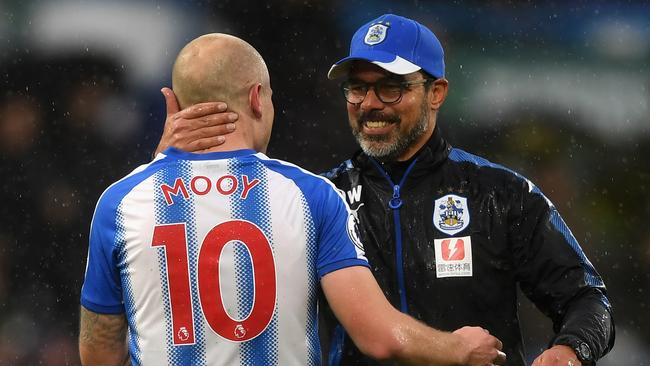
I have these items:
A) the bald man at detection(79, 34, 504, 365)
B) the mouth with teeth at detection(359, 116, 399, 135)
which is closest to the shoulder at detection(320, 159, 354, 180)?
the mouth with teeth at detection(359, 116, 399, 135)

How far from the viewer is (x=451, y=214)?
3.14m

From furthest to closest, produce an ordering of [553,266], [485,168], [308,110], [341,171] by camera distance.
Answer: [308,110], [341,171], [485,168], [553,266]

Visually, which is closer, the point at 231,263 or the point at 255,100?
the point at 231,263

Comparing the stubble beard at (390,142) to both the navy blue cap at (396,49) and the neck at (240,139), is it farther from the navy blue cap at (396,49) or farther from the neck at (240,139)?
the neck at (240,139)

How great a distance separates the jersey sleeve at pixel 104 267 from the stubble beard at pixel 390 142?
105 cm

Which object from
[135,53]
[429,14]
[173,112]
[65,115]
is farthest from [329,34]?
[173,112]

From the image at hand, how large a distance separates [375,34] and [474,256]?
2.73ft

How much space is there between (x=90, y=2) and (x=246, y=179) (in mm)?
4327

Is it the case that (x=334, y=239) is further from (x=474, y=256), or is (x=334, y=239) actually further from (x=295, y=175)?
(x=474, y=256)

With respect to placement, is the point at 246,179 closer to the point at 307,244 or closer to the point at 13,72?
the point at 307,244

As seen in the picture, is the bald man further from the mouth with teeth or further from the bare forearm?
the mouth with teeth

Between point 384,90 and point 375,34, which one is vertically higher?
point 375,34

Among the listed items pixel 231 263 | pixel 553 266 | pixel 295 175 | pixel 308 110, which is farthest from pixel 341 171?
Answer: pixel 308 110

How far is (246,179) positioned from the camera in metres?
2.38
